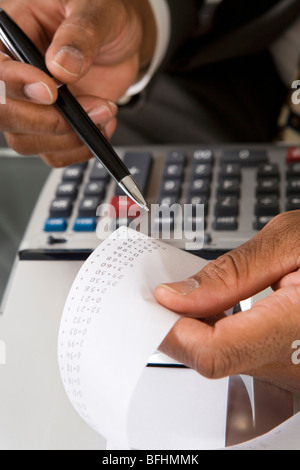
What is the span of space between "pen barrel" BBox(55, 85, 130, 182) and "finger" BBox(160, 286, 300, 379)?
0.13m

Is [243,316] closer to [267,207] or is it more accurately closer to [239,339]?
[239,339]

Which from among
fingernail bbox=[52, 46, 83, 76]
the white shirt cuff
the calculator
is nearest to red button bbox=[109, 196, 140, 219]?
the calculator

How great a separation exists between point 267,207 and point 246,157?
7 cm

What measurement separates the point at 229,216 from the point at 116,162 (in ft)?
0.35

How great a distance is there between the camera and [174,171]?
0.46 meters

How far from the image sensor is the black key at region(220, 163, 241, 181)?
44 centimetres

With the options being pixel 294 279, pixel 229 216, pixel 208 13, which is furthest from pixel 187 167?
pixel 208 13

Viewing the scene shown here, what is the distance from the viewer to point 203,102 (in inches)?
25.4

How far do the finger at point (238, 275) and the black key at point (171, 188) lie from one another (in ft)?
0.45

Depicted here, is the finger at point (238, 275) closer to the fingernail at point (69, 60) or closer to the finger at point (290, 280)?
the finger at point (290, 280)

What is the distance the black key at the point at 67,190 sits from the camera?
440mm

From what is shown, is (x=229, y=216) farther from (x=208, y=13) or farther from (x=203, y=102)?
(x=208, y=13)

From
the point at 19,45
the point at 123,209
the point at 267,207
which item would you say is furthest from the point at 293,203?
the point at 19,45

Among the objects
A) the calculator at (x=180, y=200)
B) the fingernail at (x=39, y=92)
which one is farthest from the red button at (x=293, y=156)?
the fingernail at (x=39, y=92)
